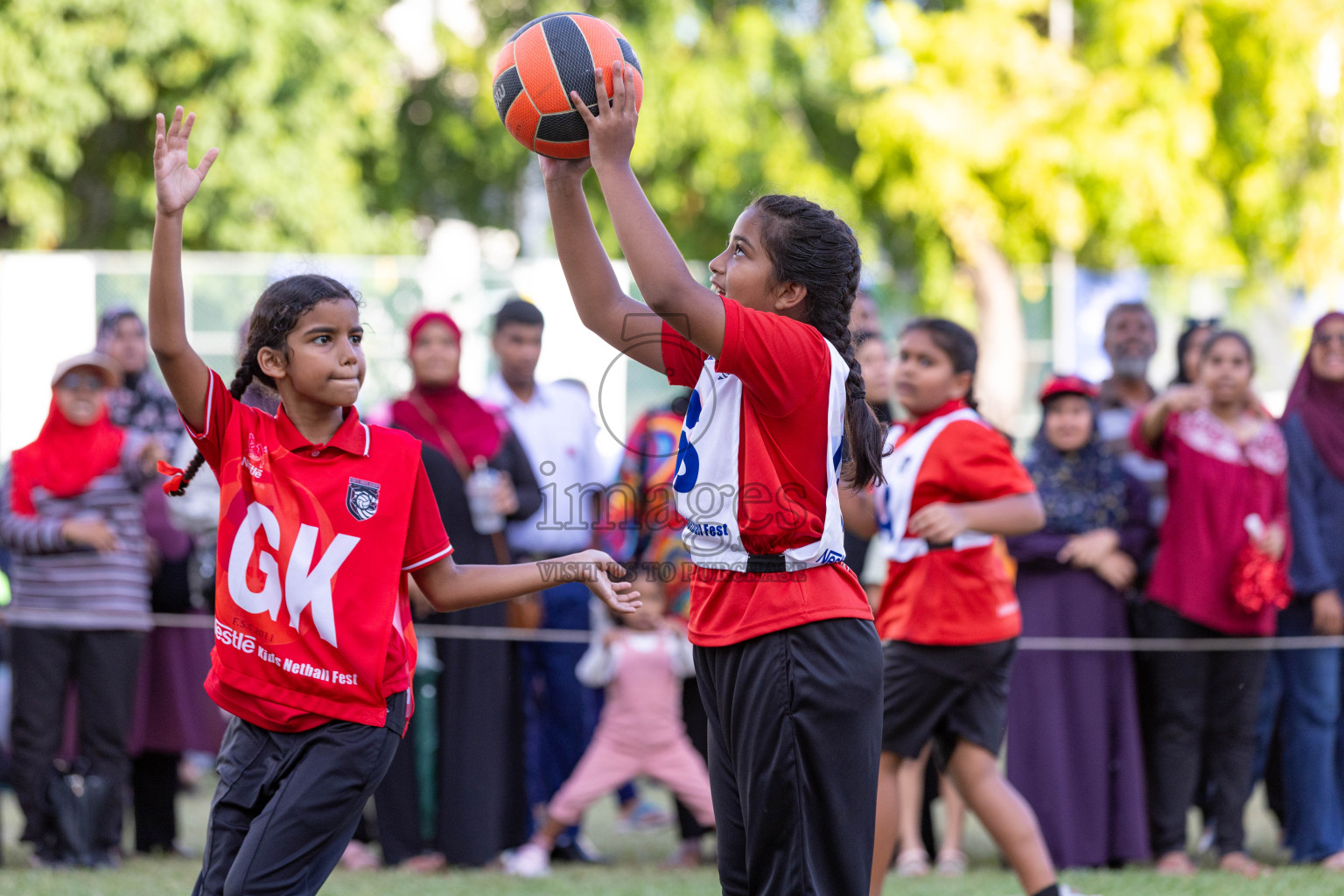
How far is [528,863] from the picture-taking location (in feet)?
19.5

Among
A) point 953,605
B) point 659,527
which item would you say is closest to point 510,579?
point 953,605

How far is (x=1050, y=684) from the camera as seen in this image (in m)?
6.20

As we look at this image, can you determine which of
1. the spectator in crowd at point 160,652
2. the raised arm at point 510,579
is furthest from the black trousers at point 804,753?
the spectator in crowd at point 160,652

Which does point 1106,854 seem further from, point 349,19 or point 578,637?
point 349,19

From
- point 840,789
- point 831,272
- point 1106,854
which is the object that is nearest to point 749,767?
point 840,789

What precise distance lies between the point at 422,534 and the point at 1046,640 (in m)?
3.69

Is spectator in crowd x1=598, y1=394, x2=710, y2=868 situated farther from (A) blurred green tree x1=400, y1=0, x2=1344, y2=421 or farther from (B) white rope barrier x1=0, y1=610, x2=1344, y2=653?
(A) blurred green tree x1=400, y1=0, x2=1344, y2=421

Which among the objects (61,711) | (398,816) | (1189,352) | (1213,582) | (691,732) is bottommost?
(398,816)

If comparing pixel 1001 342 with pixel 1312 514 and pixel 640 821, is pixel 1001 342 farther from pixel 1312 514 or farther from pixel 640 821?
pixel 640 821

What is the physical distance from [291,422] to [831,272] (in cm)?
133

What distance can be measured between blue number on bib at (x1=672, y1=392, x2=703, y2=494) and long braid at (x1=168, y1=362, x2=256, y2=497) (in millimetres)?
1136

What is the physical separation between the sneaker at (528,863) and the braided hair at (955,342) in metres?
2.75

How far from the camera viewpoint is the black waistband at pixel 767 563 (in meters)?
2.90

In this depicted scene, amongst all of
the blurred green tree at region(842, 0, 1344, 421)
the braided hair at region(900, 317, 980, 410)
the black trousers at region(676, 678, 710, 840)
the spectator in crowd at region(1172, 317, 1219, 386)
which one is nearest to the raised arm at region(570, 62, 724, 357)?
the braided hair at region(900, 317, 980, 410)
